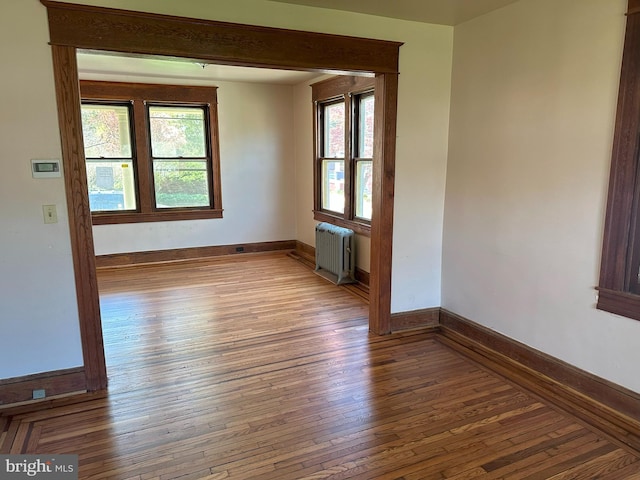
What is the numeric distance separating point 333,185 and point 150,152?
259 cm

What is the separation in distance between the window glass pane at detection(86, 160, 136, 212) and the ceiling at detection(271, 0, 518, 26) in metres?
3.91

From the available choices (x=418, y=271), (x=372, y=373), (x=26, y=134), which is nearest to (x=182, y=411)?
(x=372, y=373)

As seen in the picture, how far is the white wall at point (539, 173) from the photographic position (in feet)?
8.25

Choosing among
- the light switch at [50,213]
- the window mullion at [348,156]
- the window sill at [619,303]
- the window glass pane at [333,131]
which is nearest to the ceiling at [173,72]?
the window glass pane at [333,131]

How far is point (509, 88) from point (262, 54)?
177 cm

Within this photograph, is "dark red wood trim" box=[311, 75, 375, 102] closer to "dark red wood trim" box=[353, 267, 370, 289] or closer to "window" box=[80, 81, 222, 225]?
"window" box=[80, 81, 222, 225]

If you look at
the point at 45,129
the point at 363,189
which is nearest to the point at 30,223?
the point at 45,129

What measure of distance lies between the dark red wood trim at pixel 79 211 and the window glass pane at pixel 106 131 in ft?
11.4

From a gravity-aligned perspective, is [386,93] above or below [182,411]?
above

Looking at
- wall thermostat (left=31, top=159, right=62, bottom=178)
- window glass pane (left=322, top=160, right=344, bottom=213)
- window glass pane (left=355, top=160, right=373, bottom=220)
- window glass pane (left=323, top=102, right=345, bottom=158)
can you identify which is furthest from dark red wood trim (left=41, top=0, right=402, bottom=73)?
window glass pane (left=322, top=160, right=344, bottom=213)

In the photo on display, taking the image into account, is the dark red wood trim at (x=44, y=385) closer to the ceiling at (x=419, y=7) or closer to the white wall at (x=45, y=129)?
the white wall at (x=45, y=129)

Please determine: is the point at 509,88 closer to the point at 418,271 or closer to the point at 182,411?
the point at 418,271

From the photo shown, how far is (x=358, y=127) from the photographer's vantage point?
5004 millimetres

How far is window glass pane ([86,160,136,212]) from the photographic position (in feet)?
19.0
